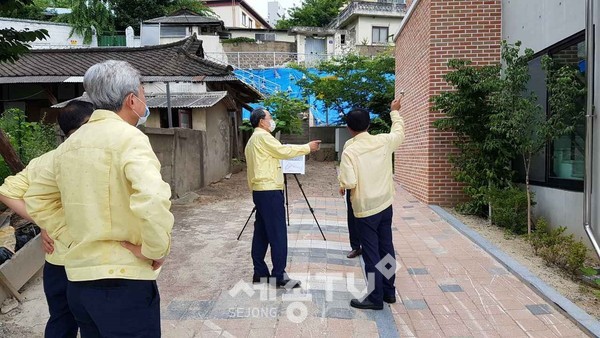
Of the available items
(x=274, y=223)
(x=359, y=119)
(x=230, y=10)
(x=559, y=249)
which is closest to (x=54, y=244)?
(x=274, y=223)

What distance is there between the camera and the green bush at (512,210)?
5758mm

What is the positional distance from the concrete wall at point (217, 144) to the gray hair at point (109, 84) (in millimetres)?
8825

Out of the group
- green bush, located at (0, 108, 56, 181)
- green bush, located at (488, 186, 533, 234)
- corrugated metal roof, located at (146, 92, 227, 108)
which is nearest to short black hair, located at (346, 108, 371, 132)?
green bush, located at (488, 186, 533, 234)

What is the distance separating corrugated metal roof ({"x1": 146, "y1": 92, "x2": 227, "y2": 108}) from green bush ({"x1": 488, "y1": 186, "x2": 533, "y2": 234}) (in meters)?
6.31

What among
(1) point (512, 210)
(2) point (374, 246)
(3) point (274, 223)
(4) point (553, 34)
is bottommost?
(1) point (512, 210)

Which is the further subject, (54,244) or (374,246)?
(374,246)

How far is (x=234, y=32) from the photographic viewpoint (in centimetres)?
2908

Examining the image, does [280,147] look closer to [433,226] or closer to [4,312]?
[4,312]

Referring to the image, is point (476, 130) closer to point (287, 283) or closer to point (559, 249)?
point (559, 249)

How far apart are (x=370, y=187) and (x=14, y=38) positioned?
3343mm

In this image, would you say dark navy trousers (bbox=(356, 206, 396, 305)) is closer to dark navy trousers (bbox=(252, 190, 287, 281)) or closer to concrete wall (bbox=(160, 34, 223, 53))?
dark navy trousers (bbox=(252, 190, 287, 281))

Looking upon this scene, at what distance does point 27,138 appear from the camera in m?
6.94

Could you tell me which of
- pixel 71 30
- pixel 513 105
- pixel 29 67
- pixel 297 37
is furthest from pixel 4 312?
pixel 297 37

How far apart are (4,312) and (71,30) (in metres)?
21.8
